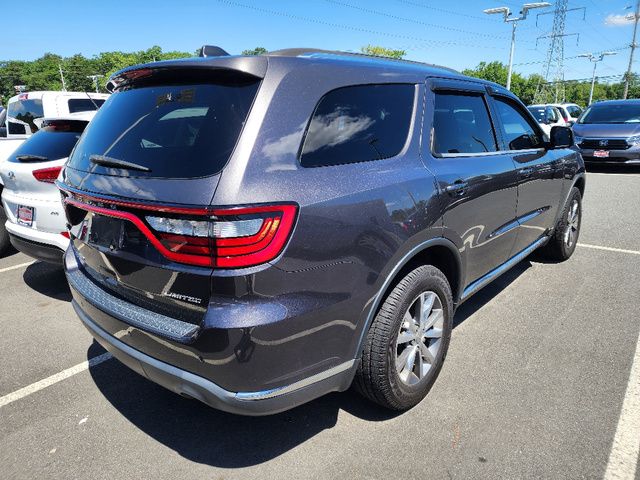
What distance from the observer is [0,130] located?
11.3m

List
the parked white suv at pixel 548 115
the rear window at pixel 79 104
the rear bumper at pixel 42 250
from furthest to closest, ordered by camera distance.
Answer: the parked white suv at pixel 548 115, the rear window at pixel 79 104, the rear bumper at pixel 42 250

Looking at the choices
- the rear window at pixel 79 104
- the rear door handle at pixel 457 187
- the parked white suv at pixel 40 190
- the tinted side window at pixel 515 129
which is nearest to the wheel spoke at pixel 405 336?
the rear door handle at pixel 457 187

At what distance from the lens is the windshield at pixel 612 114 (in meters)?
12.7

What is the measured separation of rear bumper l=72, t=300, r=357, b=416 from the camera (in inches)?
74.0

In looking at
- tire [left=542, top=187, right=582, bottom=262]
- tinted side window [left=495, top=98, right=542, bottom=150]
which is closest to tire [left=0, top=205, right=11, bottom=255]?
tinted side window [left=495, top=98, right=542, bottom=150]

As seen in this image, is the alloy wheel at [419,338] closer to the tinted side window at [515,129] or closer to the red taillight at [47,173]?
the tinted side window at [515,129]

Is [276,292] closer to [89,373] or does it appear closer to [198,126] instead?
[198,126]

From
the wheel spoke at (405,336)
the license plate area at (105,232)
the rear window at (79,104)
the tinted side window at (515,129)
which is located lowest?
the wheel spoke at (405,336)

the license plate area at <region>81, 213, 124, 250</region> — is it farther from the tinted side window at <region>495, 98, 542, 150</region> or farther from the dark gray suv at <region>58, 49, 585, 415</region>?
the tinted side window at <region>495, 98, 542, 150</region>

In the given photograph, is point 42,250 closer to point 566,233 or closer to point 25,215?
point 25,215

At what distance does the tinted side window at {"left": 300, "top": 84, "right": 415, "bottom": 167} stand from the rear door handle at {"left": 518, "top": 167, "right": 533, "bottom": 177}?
56.0 inches

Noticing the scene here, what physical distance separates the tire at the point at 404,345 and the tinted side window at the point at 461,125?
0.81 metres

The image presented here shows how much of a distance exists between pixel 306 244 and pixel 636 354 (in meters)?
2.70

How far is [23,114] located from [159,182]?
30.7 feet
